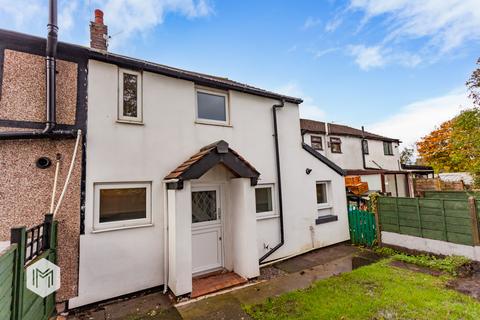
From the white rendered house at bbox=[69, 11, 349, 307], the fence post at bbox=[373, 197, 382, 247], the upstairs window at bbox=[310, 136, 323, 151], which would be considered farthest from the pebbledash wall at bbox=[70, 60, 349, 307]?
the upstairs window at bbox=[310, 136, 323, 151]

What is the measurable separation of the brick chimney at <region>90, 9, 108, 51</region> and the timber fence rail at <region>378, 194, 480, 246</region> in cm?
1145

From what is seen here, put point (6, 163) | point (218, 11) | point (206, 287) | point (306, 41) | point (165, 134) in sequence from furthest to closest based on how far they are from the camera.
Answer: point (306, 41), point (218, 11), point (165, 134), point (206, 287), point (6, 163)

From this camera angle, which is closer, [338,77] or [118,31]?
[118,31]

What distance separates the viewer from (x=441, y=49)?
36.5 feet

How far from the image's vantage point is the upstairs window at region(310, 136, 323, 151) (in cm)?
1977

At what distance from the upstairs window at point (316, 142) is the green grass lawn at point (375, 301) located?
48.0ft

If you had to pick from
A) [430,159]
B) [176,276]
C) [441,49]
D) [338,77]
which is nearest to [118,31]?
[176,276]

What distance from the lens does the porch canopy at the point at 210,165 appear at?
18.0 ft

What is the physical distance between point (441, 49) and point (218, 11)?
1138cm

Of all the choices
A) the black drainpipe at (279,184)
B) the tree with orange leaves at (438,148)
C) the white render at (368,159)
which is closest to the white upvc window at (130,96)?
the black drainpipe at (279,184)

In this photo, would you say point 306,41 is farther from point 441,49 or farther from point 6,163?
point 6,163

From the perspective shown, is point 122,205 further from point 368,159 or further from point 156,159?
point 368,159

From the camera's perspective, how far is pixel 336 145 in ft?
69.3

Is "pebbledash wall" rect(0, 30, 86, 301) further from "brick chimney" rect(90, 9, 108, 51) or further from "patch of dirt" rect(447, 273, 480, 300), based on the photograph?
"patch of dirt" rect(447, 273, 480, 300)
